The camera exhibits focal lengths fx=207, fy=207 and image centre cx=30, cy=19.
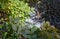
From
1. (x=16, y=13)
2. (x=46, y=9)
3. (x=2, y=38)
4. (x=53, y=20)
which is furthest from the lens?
(x=46, y=9)

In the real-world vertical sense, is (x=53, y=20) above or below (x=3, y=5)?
below

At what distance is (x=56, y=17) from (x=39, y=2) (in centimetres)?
65

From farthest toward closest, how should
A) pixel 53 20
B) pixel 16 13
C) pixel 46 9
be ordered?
pixel 46 9 → pixel 53 20 → pixel 16 13

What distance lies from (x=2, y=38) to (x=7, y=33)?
0.10 meters

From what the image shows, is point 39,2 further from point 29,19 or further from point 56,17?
point 29,19

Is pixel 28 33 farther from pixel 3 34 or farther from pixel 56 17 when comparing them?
pixel 56 17

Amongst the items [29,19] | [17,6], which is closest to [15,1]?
[17,6]

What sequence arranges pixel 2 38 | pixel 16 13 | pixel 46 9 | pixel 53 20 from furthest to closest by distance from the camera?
pixel 46 9
pixel 53 20
pixel 16 13
pixel 2 38

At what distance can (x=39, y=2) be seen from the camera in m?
5.08

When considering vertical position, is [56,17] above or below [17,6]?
below

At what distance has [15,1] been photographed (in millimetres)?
4129

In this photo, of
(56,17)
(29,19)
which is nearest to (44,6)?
(56,17)

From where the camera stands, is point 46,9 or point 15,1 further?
point 46,9

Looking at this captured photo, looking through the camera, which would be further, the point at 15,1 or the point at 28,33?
the point at 15,1
